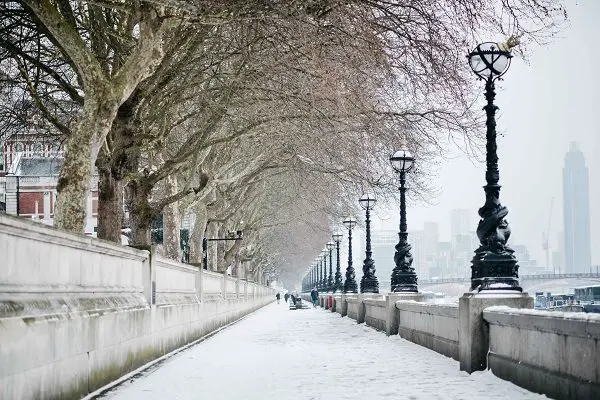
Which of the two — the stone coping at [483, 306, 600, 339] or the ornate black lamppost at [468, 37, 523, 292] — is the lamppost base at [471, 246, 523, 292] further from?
the stone coping at [483, 306, 600, 339]

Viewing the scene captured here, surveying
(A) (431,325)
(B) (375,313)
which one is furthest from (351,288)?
(A) (431,325)

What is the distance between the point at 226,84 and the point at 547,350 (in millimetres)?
15005

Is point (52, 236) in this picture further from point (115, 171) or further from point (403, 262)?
point (403, 262)

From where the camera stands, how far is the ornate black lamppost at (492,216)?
40.6 feet

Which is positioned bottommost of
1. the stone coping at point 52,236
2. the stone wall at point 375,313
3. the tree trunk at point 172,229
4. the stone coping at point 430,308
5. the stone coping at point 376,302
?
the stone wall at point 375,313

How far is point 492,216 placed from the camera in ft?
42.1

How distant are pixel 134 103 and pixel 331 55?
5744 millimetres

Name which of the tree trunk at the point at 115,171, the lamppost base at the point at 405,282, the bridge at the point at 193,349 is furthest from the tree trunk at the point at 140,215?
the lamppost base at the point at 405,282

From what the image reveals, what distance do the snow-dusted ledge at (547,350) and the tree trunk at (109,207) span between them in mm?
10809

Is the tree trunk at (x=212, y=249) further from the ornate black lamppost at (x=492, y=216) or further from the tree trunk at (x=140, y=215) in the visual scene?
the ornate black lamppost at (x=492, y=216)

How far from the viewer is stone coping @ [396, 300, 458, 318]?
14588 millimetres

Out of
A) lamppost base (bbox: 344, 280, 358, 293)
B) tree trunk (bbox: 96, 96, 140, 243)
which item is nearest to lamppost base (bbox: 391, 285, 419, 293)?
tree trunk (bbox: 96, 96, 140, 243)

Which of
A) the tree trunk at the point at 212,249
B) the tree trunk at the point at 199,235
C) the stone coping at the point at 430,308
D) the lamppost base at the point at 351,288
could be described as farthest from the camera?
the lamppost base at the point at 351,288

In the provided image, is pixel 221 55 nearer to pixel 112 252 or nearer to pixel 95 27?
pixel 95 27
